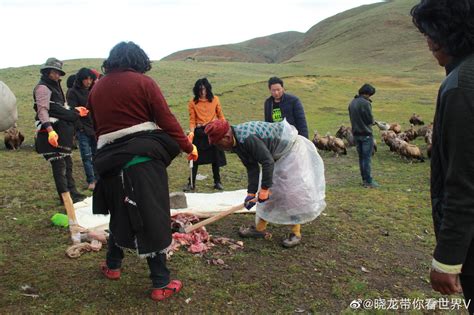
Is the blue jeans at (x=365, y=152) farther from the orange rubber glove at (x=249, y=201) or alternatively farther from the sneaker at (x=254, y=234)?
the orange rubber glove at (x=249, y=201)

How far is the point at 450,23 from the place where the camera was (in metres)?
1.83

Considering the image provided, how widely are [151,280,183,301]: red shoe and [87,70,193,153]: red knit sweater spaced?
144cm

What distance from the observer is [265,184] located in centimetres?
430

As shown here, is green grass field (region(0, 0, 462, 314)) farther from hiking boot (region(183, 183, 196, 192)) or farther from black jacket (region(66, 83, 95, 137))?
black jacket (region(66, 83, 95, 137))

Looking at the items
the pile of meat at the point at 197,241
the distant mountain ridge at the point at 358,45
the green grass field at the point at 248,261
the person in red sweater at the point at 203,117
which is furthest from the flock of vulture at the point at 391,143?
the distant mountain ridge at the point at 358,45

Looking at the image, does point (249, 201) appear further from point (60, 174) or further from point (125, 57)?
point (60, 174)

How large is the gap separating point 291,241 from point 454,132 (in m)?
3.30

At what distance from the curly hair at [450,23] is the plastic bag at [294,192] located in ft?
9.39

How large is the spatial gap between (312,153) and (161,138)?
86.5 inches

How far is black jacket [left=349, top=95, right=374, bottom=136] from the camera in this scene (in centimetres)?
812

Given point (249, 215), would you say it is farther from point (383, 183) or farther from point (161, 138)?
point (383, 183)

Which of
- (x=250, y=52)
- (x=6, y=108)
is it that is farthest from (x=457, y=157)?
(x=250, y=52)

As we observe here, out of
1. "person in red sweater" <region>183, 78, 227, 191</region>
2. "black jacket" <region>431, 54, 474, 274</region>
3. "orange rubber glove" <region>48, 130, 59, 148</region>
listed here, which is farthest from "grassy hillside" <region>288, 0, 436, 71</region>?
"black jacket" <region>431, 54, 474, 274</region>

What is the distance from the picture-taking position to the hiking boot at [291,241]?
190 inches
